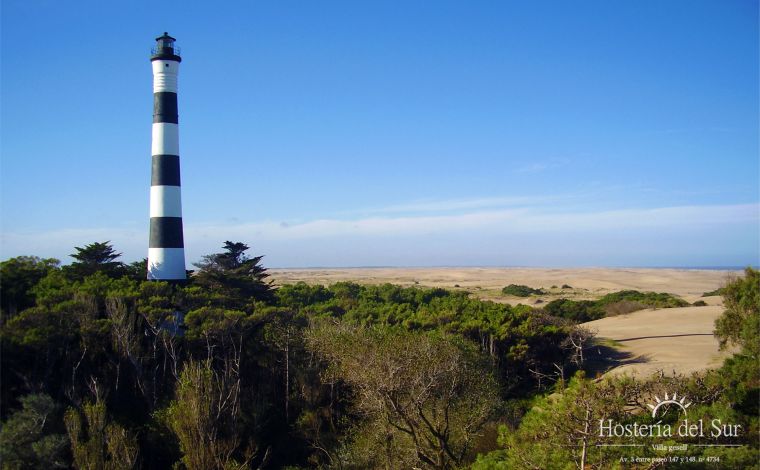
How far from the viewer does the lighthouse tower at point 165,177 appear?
24.4 meters

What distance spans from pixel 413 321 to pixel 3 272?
1571 centimetres

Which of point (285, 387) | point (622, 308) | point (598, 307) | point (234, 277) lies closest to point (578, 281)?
point (598, 307)

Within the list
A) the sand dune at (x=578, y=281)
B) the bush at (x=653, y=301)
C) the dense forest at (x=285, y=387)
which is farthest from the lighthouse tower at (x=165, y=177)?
the sand dune at (x=578, y=281)

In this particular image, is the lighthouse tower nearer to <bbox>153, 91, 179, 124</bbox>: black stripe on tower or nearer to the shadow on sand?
<bbox>153, 91, 179, 124</bbox>: black stripe on tower

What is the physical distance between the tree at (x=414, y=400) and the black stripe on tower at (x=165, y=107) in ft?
47.7

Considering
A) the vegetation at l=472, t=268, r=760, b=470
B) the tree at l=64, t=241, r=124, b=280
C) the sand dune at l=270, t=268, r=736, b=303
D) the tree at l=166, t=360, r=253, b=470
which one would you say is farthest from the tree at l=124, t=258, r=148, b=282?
the sand dune at l=270, t=268, r=736, b=303

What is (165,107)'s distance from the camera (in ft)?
81.5

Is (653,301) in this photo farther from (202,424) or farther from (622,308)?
(202,424)

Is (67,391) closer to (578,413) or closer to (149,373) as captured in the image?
(149,373)

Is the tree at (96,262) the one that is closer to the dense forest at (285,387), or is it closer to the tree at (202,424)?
the dense forest at (285,387)

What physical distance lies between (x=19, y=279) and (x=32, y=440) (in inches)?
334

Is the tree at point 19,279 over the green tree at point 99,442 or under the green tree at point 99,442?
over

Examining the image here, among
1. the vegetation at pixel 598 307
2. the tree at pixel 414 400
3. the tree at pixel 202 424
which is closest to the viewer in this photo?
the tree at pixel 414 400

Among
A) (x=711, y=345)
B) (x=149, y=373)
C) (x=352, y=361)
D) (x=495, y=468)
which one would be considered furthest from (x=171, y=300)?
(x=711, y=345)
